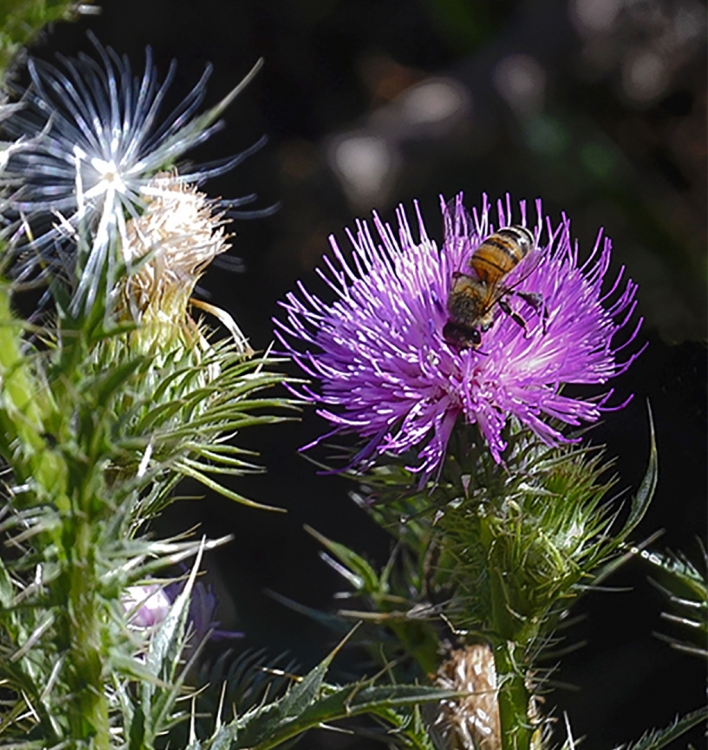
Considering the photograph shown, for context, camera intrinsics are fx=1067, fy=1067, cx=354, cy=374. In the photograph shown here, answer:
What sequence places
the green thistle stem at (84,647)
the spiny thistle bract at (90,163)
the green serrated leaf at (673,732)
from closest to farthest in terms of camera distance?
the green thistle stem at (84,647) < the green serrated leaf at (673,732) < the spiny thistle bract at (90,163)

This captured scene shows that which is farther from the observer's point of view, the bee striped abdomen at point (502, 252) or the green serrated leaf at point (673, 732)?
the bee striped abdomen at point (502, 252)

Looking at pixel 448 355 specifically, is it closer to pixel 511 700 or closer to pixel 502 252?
pixel 502 252

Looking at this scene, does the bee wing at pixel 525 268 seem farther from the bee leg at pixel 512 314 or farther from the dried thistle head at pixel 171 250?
the dried thistle head at pixel 171 250

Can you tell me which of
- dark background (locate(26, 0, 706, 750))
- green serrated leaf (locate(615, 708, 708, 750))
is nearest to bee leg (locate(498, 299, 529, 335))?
green serrated leaf (locate(615, 708, 708, 750))

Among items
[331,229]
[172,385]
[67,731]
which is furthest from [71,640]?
[331,229]

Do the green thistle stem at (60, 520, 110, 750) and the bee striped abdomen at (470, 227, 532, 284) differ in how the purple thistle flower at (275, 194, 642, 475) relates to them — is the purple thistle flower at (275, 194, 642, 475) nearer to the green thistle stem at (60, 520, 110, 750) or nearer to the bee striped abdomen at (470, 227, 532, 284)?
the bee striped abdomen at (470, 227, 532, 284)

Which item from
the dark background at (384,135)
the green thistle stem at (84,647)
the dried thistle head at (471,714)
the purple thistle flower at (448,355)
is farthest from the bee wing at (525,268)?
the dark background at (384,135)
